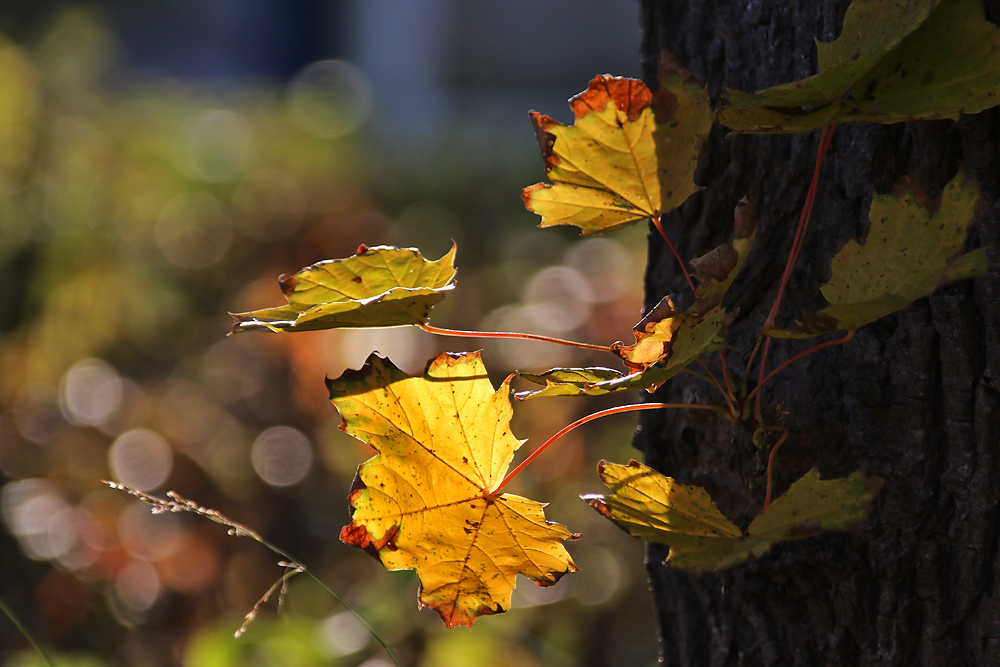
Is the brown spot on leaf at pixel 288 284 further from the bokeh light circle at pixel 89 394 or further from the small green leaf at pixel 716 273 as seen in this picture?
the bokeh light circle at pixel 89 394

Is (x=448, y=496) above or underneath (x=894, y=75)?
underneath

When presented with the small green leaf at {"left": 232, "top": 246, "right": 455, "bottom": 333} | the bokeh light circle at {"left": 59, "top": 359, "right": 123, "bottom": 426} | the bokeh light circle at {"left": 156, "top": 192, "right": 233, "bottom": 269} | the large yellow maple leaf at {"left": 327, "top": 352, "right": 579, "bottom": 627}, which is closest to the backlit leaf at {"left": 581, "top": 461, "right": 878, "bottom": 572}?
the large yellow maple leaf at {"left": 327, "top": 352, "right": 579, "bottom": 627}

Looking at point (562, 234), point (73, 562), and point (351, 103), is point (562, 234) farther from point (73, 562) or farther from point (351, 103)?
point (73, 562)

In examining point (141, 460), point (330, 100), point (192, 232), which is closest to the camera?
point (141, 460)

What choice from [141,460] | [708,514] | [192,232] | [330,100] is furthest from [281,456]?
[330,100]

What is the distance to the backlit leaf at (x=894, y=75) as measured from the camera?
0.49 m

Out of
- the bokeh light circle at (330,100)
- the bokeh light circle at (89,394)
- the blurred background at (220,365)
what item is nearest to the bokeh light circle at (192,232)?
the blurred background at (220,365)

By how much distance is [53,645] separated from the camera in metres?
2.07

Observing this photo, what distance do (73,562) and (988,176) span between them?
2236 mm

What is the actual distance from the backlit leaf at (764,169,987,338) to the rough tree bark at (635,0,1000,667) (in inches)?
5.3

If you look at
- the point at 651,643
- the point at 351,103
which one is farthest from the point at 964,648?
the point at 351,103

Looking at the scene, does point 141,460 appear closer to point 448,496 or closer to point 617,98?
point 448,496

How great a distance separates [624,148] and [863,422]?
31 centimetres

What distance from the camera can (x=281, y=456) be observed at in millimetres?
2418
